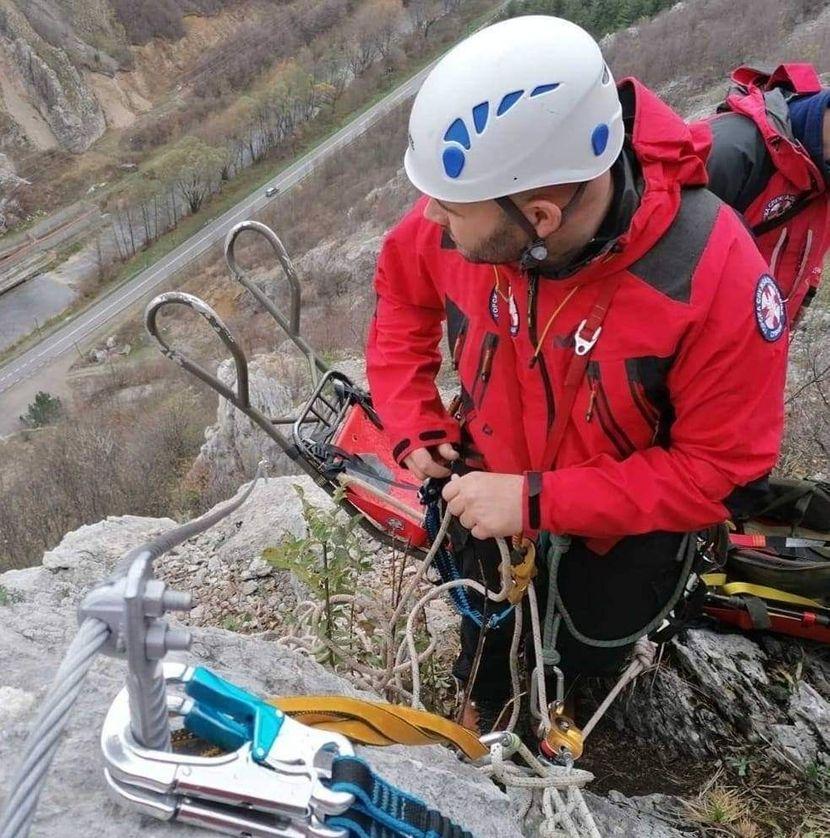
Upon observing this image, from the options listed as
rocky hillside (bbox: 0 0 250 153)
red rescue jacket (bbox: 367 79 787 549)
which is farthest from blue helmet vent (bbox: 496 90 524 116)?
rocky hillside (bbox: 0 0 250 153)

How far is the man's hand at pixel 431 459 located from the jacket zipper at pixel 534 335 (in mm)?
434

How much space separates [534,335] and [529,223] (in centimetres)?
28

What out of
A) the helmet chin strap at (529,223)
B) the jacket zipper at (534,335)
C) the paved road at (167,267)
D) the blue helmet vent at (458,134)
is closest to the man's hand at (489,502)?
the jacket zipper at (534,335)

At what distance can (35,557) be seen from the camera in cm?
1153

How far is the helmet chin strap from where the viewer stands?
160 centimetres

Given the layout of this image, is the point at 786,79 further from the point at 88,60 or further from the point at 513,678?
the point at 88,60

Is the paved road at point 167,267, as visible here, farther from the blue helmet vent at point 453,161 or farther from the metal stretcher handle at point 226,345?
the blue helmet vent at point 453,161

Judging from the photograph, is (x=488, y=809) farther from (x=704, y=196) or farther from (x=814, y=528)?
(x=814, y=528)

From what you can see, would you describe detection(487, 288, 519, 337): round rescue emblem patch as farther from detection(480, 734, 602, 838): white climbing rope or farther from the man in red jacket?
detection(480, 734, 602, 838): white climbing rope

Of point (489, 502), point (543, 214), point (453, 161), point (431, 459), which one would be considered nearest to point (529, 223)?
point (543, 214)

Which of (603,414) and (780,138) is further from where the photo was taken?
(780,138)

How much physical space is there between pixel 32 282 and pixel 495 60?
42.6 m

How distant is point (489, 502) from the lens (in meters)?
1.83

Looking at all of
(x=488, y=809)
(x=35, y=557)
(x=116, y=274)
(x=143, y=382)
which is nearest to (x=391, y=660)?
(x=488, y=809)
